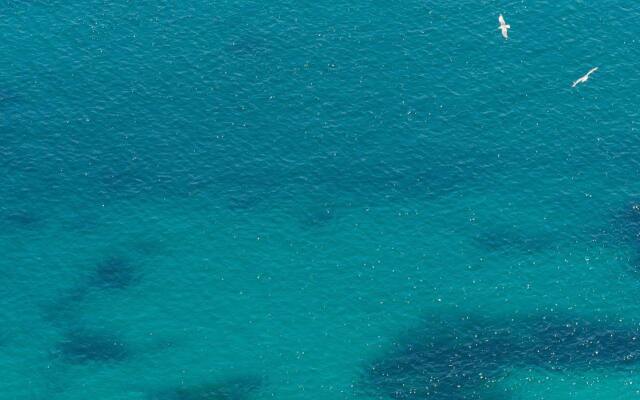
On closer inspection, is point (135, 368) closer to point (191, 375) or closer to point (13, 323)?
point (191, 375)

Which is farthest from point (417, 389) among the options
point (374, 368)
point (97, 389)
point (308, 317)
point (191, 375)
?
point (97, 389)

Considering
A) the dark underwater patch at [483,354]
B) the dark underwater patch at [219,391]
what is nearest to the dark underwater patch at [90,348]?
the dark underwater patch at [219,391]

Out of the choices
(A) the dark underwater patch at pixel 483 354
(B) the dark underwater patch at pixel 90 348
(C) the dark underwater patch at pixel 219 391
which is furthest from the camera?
(B) the dark underwater patch at pixel 90 348

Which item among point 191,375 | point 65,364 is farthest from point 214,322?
point 65,364

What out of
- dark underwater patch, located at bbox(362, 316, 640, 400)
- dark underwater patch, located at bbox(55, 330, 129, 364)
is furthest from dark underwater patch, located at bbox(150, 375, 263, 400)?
dark underwater patch, located at bbox(362, 316, 640, 400)

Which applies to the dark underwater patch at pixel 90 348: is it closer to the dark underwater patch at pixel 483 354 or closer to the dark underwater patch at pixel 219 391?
the dark underwater patch at pixel 219 391

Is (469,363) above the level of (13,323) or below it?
below
